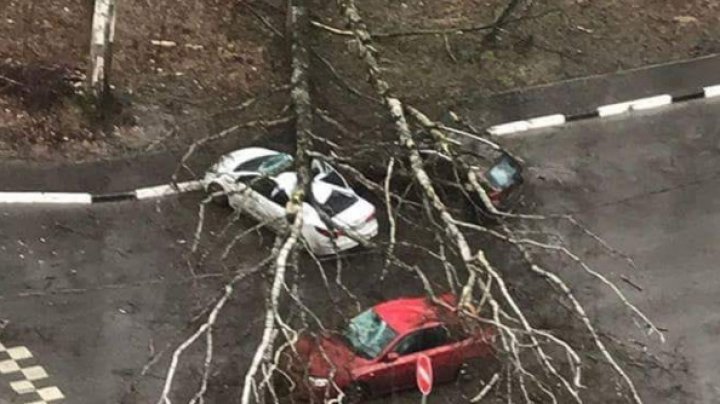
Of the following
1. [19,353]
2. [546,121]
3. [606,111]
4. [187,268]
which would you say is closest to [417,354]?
[187,268]

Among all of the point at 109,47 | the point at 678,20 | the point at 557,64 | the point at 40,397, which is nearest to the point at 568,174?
the point at 557,64

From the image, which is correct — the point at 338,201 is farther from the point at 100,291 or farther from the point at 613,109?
the point at 613,109

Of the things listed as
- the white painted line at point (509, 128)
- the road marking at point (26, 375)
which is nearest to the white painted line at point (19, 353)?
the road marking at point (26, 375)

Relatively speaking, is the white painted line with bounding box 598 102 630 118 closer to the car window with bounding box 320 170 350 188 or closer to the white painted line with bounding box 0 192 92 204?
the car window with bounding box 320 170 350 188

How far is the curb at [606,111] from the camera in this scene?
68.1ft

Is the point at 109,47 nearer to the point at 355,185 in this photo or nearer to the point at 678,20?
the point at 355,185

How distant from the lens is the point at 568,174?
19750 millimetres

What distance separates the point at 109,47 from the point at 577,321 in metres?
8.42

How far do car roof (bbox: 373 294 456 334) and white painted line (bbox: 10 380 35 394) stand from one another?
14.1ft

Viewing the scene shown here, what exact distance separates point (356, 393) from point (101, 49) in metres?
7.54

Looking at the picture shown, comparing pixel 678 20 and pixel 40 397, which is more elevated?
pixel 678 20

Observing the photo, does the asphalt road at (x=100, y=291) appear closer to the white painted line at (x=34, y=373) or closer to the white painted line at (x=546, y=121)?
the white painted line at (x=34, y=373)

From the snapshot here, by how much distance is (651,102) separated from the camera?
2183 centimetres

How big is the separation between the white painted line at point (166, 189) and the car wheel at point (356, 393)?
4998mm
